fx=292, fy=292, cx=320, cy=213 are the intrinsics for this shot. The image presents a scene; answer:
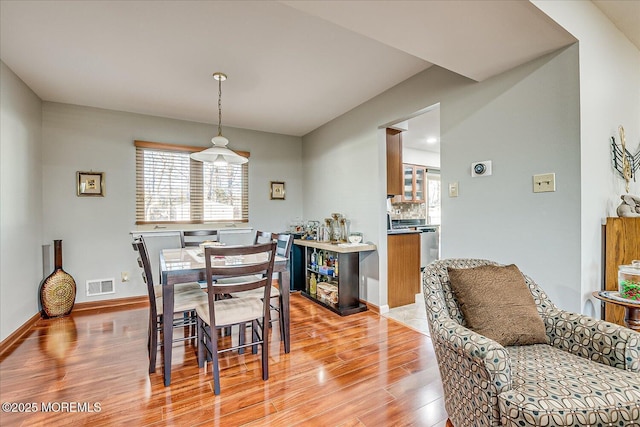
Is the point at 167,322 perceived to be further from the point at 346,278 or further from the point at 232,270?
the point at 346,278

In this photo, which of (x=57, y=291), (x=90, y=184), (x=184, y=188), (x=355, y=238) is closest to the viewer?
(x=57, y=291)

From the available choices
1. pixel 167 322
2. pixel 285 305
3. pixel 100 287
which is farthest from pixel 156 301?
pixel 100 287

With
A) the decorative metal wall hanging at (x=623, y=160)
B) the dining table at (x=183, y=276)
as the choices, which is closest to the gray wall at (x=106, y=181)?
the dining table at (x=183, y=276)

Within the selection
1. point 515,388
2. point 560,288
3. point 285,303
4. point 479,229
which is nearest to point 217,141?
point 285,303

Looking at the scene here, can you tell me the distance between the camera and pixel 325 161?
457 centimetres

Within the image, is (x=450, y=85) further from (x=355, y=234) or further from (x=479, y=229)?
(x=355, y=234)

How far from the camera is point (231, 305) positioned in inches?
85.7

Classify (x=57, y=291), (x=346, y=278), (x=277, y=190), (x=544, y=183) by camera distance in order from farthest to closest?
(x=277, y=190), (x=346, y=278), (x=57, y=291), (x=544, y=183)

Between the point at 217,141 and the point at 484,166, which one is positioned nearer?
the point at 484,166

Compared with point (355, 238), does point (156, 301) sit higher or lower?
lower

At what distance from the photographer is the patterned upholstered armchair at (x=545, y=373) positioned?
1.05 m

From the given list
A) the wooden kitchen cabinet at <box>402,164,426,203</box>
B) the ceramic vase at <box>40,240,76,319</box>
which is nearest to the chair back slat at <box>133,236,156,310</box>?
the ceramic vase at <box>40,240,76,319</box>

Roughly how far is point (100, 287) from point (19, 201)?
1.38 metres

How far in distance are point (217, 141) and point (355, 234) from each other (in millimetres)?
1995
